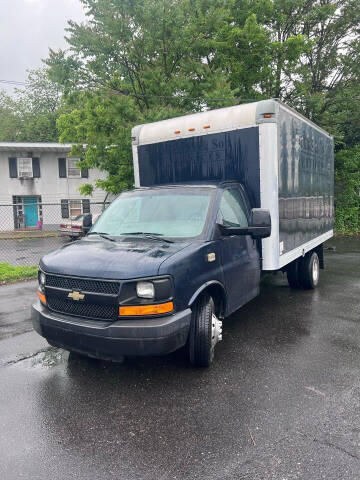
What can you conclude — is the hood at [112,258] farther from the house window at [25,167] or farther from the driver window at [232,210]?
the house window at [25,167]

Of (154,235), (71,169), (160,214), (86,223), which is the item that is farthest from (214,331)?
(71,169)

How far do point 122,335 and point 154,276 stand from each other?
0.60 metres

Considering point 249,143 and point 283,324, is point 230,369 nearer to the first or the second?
point 283,324

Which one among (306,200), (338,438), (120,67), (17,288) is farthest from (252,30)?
(338,438)

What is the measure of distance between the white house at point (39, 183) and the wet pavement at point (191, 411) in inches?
869

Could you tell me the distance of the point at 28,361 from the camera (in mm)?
4500

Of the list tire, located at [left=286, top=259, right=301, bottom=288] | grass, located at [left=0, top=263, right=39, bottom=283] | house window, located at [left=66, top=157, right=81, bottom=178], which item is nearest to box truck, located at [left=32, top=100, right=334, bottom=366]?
tire, located at [left=286, top=259, right=301, bottom=288]

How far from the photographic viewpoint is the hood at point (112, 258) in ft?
11.4

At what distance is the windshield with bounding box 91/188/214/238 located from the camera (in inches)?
174

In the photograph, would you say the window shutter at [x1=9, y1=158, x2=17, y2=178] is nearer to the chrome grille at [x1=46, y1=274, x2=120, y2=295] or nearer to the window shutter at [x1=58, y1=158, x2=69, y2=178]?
the window shutter at [x1=58, y1=158, x2=69, y2=178]

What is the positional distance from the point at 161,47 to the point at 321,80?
1068cm

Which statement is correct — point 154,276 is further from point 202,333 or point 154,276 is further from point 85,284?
point 202,333

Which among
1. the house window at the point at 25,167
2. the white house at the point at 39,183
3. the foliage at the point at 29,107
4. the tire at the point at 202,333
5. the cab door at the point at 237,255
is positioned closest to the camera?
the tire at the point at 202,333

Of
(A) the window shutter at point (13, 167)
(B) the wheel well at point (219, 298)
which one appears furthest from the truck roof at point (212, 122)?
(A) the window shutter at point (13, 167)
